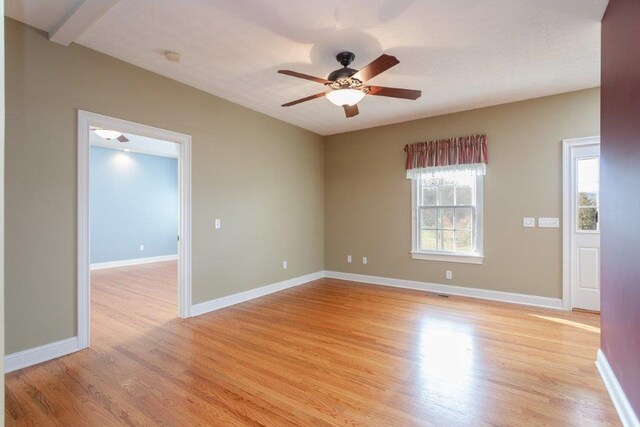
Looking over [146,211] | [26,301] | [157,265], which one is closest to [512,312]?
[26,301]

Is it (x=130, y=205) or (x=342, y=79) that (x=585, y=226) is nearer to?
(x=342, y=79)

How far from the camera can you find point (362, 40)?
2742mm

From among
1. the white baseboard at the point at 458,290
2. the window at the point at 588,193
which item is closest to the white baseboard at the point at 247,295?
the white baseboard at the point at 458,290

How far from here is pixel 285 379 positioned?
2.36 m

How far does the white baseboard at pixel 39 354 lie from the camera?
2473 mm

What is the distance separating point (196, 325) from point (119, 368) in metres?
0.99

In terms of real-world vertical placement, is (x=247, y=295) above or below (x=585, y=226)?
below

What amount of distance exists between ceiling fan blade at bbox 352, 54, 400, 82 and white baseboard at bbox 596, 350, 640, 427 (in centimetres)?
256

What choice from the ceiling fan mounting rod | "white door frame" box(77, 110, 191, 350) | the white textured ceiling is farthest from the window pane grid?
"white door frame" box(77, 110, 191, 350)

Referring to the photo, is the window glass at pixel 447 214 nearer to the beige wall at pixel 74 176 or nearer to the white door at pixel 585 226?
the white door at pixel 585 226

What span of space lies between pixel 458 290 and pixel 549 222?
4.94ft

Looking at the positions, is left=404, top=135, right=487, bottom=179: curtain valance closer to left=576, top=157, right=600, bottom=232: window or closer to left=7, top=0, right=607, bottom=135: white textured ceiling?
left=7, top=0, right=607, bottom=135: white textured ceiling

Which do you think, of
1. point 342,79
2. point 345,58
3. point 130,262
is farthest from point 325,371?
point 130,262

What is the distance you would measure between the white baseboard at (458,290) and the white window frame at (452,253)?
0.41 meters
